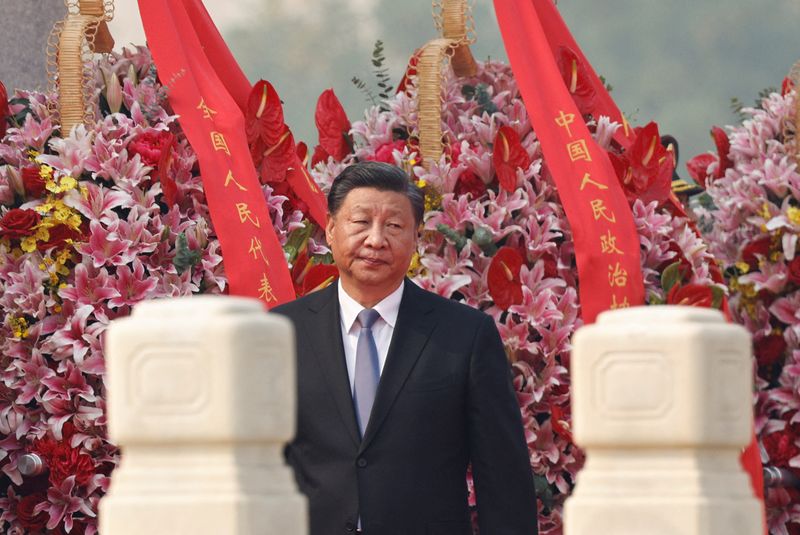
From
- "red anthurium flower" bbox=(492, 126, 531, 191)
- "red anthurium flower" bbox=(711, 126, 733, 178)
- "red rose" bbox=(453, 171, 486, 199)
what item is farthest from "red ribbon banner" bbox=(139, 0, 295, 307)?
"red anthurium flower" bbox=(711, 126, 733, 178)

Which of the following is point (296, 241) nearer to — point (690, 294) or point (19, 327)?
point (19, 327)

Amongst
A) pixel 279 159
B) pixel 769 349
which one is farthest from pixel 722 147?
pixel 279 159

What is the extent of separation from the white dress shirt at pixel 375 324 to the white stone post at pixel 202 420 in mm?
1201

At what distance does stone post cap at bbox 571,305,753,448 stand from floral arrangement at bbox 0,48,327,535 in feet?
7.36

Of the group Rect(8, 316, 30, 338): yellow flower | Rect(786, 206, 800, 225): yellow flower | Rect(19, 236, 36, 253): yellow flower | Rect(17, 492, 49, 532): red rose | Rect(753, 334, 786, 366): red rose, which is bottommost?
Rect(17, 492, 49, 532): red rose

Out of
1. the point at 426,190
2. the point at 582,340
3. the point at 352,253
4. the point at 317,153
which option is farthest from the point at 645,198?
the point at 582,340

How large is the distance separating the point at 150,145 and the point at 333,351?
4.73 feet

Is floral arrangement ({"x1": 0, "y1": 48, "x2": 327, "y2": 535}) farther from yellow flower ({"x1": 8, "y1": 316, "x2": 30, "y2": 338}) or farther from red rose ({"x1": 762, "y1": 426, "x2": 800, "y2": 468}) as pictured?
red rose ({"x1": 762, "y1": 426, "x2": 800, "y2": 468})

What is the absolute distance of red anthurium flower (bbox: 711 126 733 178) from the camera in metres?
6.51

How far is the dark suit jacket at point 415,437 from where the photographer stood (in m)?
3.91

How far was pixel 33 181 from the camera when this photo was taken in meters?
5.16

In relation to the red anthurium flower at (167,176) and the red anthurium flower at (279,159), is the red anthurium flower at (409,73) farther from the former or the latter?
the red anthurium flower at (167,176)

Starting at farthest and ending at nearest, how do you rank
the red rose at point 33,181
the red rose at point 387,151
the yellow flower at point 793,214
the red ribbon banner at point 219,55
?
the yellow flower at point 793,214, the red ribbon banner at point 219,55, the red rose at point 387,151, the red rose at point 33,181

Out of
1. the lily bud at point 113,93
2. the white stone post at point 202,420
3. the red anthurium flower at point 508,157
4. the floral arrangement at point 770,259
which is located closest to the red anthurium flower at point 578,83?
the red anthurium flower at point 508,157
